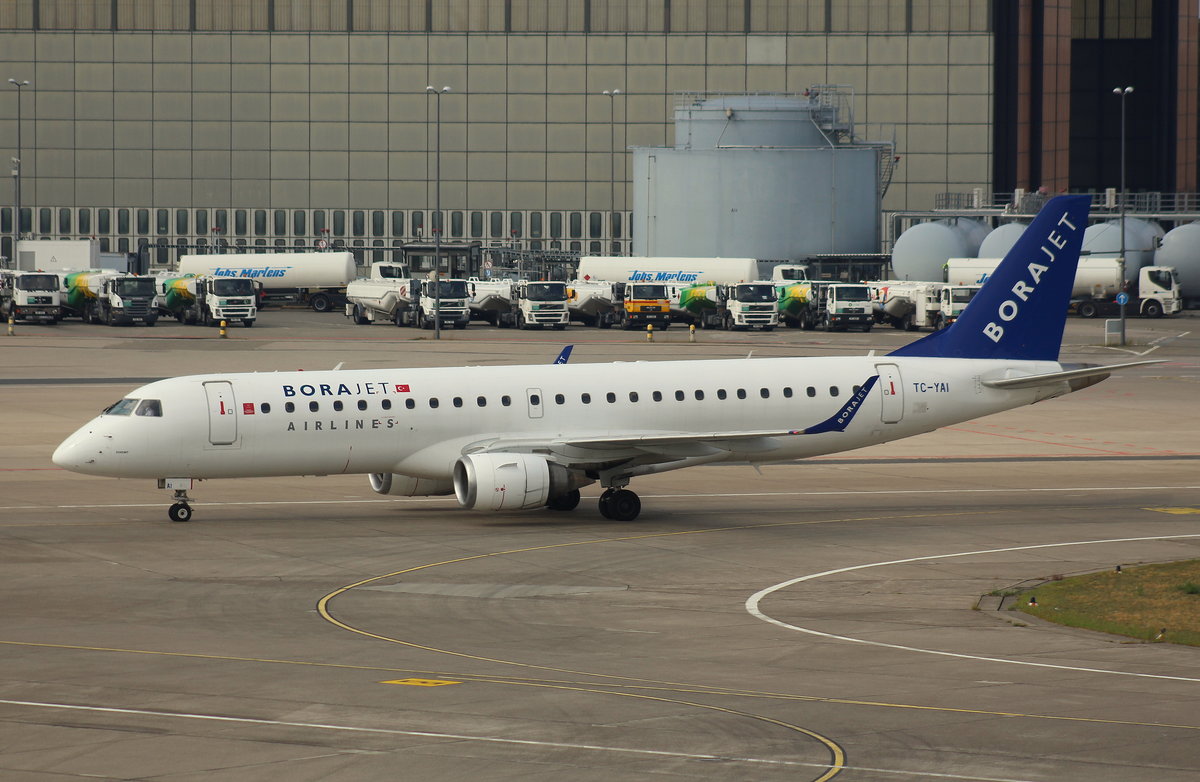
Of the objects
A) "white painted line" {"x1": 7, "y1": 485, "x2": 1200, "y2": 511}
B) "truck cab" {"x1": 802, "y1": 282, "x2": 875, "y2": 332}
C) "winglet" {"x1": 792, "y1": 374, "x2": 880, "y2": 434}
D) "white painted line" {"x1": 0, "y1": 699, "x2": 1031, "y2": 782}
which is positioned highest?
"truck cab" {"x1": 802, "y1": 282, "x2": 875, "y2": 332}

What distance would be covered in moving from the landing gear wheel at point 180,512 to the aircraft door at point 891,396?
56.4 ft

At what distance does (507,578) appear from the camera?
31.2m

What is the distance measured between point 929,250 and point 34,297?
69.1 metres

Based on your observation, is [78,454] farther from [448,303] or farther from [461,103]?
[461,103]

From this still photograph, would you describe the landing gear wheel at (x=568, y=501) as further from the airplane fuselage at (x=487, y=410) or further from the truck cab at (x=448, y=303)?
the truck cab at (x=448, y=303)

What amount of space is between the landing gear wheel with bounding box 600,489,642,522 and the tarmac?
0.91 meters

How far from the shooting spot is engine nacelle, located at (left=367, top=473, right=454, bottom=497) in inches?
1547

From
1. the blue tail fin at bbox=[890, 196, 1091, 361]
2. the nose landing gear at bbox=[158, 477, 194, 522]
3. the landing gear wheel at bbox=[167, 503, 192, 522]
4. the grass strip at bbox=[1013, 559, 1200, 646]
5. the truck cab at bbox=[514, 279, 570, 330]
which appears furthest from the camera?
the truck cab at bbox=[514, 279, 570, 330]

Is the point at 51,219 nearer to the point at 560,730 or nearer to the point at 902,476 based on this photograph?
the point at 902,476

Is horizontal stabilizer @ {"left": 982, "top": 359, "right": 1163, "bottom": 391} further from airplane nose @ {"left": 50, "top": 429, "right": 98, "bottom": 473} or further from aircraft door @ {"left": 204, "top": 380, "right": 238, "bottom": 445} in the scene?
airplane nose @ {"left": 50, "top": 429, "right": 98, "bottom": 473}

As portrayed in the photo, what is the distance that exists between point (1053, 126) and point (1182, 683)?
5539 inches

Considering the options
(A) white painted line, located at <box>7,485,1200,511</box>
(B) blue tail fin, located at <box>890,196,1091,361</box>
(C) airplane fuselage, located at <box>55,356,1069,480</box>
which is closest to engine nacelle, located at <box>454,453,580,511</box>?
(C) airplane fuselage, located at <box>55,356,1069,480</box>

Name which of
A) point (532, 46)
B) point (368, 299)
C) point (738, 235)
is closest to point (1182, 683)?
point (368, 299)

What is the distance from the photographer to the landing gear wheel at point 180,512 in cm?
3819
